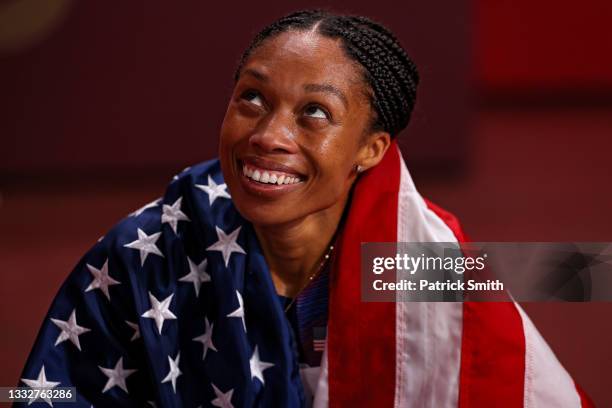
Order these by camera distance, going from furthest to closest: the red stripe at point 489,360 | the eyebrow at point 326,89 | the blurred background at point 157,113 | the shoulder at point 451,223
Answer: the blurred background at point 157,113, the shoulder at point 451,223, the red stripe at point 489,360, the eyebrow at point 326,89

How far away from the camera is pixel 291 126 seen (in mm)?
1224

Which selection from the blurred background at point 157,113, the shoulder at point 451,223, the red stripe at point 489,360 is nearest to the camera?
the red stripe at point 489,360

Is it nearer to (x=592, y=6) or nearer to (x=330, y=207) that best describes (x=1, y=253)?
(x=330, y=207)

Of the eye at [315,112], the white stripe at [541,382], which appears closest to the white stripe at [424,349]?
the white stripe at [541,382]

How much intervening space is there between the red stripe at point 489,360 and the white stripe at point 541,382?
0.03ft

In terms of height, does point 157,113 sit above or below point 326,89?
above

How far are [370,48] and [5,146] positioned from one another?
2.61 m

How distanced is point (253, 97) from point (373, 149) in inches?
8.6

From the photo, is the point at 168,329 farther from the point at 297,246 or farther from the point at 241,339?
the point at 297,246

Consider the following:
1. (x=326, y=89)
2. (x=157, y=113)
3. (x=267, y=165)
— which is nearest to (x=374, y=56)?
(x=326, y=89)

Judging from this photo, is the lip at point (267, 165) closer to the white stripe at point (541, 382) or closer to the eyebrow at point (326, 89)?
the eyebrow at point (326, 89)

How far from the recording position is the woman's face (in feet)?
3.97

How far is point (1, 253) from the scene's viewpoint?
117 inches

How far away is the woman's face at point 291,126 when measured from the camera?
1211 millimetres
